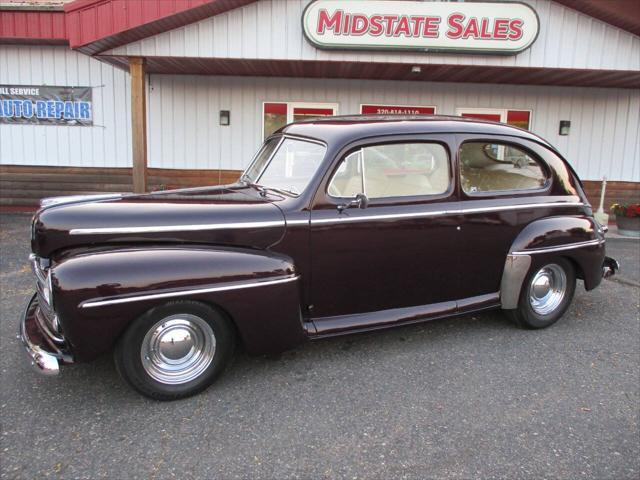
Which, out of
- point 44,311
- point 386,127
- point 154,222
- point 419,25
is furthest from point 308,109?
point 44,311

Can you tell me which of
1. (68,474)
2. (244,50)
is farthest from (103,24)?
(68,474)

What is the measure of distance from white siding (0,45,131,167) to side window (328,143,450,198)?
24.2 feet

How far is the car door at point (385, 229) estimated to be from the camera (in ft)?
11.4

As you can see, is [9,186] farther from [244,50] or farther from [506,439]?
[506,439]

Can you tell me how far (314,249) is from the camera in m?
3.42

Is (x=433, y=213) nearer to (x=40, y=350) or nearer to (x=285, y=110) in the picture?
(x=40, y=350)

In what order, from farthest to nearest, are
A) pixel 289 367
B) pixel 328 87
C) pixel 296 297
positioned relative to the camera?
pixel 328 87 → pixel 289 367 → pixel 296 297

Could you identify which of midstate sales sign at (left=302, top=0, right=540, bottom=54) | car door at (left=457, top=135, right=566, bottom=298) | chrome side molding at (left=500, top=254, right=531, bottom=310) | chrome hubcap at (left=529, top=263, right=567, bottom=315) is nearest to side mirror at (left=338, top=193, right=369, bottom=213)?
car door at (left=457, top=135, right=566, bottom=298)

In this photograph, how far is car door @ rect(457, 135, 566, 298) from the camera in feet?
12.8

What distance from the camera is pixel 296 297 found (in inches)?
129

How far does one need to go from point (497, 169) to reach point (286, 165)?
174 centimetres

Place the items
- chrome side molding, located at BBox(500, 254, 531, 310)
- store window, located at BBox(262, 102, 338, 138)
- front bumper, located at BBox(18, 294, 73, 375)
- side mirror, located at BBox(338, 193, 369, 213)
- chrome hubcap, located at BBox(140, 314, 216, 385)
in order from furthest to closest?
store window, located at BBox(262, 102, 338, 138) < chrome side molding, located at BBox(500, 254, 531, 310) < side mirror, located at BBox(338, 193, 369, 213) < chrome hubcap, located at BBox(140, 314, 216, 385) < front bumper, located at BBox(18, 294, 73, 375)

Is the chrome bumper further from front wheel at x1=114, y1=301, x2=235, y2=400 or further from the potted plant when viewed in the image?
the potted plant

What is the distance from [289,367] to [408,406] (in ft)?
2.92
